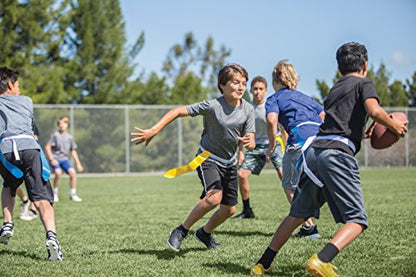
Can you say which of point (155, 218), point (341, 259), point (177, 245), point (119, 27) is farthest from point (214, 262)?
point (119, 27)

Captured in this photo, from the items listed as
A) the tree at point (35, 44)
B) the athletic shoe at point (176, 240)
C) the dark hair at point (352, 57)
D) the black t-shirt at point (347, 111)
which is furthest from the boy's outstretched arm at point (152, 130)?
the tree at point (35, 44)

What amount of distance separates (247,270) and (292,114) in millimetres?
2136

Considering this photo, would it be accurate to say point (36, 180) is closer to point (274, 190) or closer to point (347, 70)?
point (347, 70)

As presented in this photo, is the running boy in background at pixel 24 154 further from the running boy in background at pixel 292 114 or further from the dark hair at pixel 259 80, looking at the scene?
the dark hair at pixel 259 80

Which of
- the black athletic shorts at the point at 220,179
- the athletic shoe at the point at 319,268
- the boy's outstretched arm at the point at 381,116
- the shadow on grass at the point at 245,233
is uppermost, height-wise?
the boy's outstretched arm at the point at 381,116

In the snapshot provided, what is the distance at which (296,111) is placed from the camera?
6.33m

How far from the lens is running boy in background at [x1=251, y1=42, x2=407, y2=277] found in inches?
162

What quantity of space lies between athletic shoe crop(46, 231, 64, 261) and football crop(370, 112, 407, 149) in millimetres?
3028

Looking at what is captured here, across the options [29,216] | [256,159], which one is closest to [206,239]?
[256,159]

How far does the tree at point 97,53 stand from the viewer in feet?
100

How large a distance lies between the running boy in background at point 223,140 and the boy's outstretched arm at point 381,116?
155cm

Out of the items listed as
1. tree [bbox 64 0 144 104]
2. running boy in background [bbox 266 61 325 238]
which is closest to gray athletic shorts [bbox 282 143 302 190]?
running boy in background [bbox 266 61 325 238]

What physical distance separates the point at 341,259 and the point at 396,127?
1.55m

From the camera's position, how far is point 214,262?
206 inches
